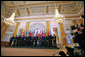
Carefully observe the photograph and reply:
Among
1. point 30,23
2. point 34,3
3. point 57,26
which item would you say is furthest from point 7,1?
point 57,26

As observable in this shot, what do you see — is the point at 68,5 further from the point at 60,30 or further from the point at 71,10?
the point at 60,30

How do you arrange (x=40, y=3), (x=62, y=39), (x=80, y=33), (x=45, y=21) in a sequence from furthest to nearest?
(x=45, y=21) < (x=40, y=3) < (x=62, y=39) < (x=80, y=33)

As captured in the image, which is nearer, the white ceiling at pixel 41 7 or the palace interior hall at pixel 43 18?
the palace interior hall at pixel 43 18

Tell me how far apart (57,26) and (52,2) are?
393 cm

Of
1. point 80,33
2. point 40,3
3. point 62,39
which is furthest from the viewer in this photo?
point 40,3

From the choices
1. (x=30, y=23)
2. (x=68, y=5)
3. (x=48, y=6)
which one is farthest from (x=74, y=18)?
(x=30, y=23)

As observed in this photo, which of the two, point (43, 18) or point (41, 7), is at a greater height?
point (41, 7)

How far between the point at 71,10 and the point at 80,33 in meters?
9.38

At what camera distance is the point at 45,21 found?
922 centimetres

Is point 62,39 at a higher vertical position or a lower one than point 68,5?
lower

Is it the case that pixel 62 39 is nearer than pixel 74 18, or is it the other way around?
pixel 62 39

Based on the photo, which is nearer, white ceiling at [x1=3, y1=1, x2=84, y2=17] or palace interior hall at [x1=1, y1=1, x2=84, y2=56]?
palace interior hall at [x1=1, y1=1, x2=84, y2=56]

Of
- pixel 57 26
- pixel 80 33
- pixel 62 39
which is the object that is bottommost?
pixel 62 39

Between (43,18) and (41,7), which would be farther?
(43,18)
